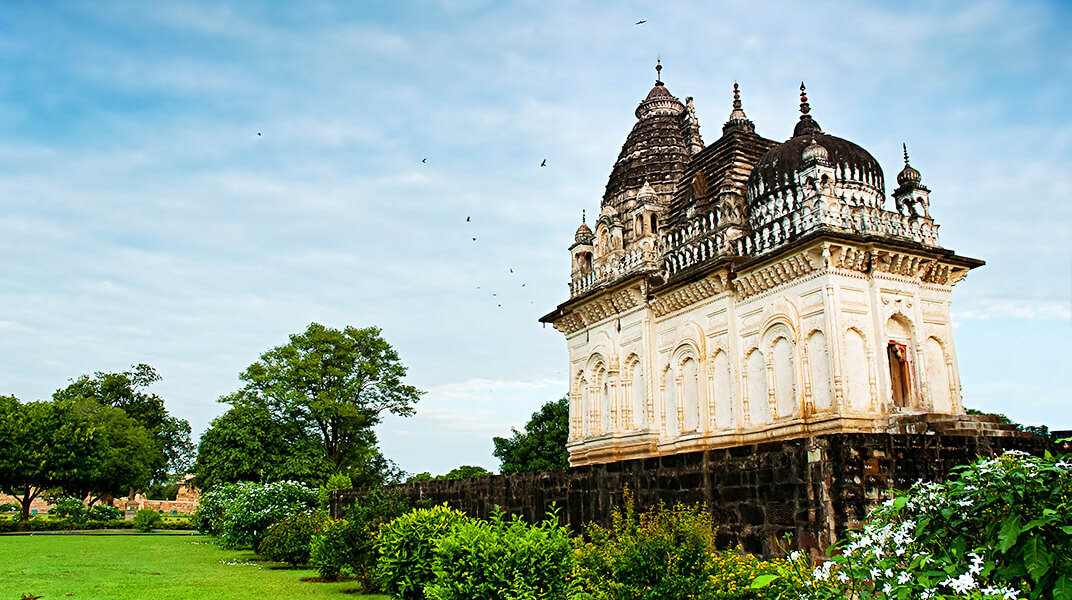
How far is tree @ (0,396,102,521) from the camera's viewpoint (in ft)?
115

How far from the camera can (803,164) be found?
1647cm

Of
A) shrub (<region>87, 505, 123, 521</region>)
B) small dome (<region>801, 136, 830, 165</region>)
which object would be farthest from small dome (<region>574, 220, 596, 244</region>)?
shrub (<region>87, 505, 123, 521</region>)

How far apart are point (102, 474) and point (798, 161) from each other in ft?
123

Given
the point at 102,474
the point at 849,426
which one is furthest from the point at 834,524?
the point at 102,474

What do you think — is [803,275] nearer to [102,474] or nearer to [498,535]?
[498,535]

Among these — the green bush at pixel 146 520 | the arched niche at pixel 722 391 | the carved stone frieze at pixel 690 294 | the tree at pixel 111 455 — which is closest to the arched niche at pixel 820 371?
the arched niche at pixel 722 391

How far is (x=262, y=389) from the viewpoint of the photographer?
3609 centimetres

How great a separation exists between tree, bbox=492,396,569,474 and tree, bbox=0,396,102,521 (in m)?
20.0

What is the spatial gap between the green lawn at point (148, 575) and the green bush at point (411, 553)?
9.58ft

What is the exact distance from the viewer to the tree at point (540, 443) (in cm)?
3747

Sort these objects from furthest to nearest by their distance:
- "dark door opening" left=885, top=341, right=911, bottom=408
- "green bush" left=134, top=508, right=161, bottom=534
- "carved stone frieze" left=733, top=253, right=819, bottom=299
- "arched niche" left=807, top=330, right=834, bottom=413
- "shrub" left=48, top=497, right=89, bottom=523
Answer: "shrub" left=48, top=497, right=89, bottom=523 < "green bush" left=134, top=508, right=161, bottom=534 < "dark door opening" left=885, top=341, right=911, bottom=408 < "carved stone frieze" left=733, top=253, right=819, bottom=299 < "arched niche" left=807, top=330, right=834, bottom=413

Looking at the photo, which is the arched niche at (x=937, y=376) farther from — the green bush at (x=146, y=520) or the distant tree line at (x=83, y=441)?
the distant tree line at (x=83, y=441)

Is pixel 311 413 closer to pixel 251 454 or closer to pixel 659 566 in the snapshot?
pixel 251 454

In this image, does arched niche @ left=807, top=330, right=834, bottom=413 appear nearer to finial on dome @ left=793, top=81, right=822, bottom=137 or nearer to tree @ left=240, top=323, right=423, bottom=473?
finial on dome @ left=793, top=81, right=822, bottom=137
